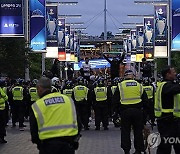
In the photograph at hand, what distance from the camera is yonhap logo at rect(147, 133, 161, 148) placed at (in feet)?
34.8

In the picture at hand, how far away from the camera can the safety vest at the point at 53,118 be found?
7.17m

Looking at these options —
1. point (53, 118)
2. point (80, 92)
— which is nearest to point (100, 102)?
point (80, 92)

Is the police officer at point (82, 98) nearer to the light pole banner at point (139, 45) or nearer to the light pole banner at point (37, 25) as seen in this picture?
the light pole banner at point (37, 25)

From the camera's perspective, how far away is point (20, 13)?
81.4 ft

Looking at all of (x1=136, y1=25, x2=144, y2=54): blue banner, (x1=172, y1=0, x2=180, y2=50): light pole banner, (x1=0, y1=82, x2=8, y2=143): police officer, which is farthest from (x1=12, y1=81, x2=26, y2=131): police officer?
(x1=136, y1=25, x2=144, y2=54): blue banner

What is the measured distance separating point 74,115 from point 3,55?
26174 mm

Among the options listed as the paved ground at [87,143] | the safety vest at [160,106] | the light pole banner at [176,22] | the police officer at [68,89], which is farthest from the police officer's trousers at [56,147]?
the light pole banner at [176,22]

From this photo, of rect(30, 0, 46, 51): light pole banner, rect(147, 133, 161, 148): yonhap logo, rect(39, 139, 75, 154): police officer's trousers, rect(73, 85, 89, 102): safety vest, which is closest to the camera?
rect(39, 139, 75, 154): police officer's trousers

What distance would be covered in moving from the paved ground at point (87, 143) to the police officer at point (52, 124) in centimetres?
646

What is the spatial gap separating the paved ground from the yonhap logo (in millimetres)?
1194

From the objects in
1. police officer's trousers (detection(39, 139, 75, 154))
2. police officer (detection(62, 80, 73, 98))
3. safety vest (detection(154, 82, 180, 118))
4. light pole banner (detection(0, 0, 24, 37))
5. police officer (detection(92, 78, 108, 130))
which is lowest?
police officer (detection(92, 78, 108, 130))

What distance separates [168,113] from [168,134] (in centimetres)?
39

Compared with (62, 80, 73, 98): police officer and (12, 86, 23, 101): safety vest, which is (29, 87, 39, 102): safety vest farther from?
(62, 80, 73, 98): police officer

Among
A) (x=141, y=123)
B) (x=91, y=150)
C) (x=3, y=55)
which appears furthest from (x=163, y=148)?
(x=3, y=55)
